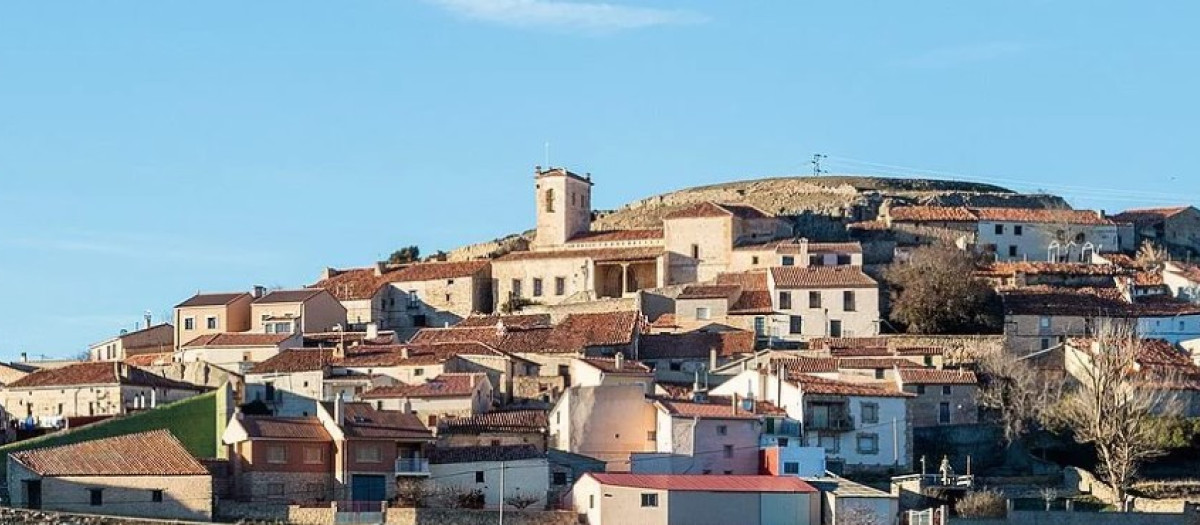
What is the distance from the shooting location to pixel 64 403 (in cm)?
6806

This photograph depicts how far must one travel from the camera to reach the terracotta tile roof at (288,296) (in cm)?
8131

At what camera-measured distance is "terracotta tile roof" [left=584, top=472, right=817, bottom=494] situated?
55.1 m

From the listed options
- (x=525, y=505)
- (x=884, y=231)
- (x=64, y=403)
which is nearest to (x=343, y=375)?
(x=64, y=403)

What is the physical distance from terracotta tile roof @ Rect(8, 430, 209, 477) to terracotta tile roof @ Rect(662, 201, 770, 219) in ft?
107

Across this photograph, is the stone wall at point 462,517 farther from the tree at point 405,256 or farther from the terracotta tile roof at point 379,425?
the tree at point 405,256

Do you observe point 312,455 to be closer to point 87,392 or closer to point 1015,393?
point 87,392

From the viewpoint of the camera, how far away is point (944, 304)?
75375 mm

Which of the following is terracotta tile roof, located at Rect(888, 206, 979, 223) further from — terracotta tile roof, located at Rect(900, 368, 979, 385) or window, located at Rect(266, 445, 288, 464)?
window, located at Rect(266, 445, 288, 464)

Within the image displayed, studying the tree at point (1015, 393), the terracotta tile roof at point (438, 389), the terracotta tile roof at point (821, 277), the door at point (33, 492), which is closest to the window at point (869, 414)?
the tree at point (1015, 393)

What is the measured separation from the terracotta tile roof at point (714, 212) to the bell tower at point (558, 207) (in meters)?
4.79

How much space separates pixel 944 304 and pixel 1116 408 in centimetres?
1323

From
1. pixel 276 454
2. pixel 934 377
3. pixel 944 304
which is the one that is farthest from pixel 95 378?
pixel 944 304

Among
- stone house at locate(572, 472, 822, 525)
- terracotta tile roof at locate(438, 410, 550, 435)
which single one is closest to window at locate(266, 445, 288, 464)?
terracotta tile roof at locate(438, 410, 550, 435)

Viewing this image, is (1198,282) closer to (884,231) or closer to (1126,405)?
(884,231)
